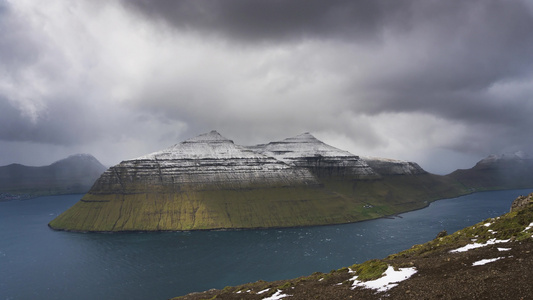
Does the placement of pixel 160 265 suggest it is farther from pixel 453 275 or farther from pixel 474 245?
pixel 453 275

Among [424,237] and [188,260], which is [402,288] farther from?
[424,237]

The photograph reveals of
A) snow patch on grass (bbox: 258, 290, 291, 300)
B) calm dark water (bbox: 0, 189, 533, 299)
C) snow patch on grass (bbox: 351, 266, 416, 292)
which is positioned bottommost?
calm dark water (bbox: 0, 189, 533, 299)

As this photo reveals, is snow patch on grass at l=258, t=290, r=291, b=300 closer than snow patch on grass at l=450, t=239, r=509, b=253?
No

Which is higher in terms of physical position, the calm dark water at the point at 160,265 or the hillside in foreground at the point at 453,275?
the hillside in foreground at the point at 453,275

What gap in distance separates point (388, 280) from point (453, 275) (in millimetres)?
7553

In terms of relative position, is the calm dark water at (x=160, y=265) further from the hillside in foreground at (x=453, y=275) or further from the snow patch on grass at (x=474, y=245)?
the snow patch on grass at (x=474, y=245)

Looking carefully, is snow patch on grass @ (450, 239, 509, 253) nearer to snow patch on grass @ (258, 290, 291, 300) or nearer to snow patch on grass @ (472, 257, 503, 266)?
snow patch on grass @ (472, 257, 503, 266)

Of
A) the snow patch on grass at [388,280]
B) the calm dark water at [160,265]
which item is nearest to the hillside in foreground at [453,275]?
the snow patch on grass at [388,280]

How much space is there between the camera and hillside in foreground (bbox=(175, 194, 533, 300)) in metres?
32.1

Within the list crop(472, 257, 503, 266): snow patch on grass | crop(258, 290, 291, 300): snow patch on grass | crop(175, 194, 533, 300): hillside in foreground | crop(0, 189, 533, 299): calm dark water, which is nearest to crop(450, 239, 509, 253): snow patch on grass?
crop(175, 194, 533, 300): hillside in foreground

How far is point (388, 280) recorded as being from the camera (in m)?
41.2

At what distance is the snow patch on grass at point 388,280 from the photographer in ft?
130

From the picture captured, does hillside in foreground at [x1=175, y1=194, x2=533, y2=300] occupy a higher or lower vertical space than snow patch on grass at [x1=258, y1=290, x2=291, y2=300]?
higher

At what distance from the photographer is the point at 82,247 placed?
648 feet
